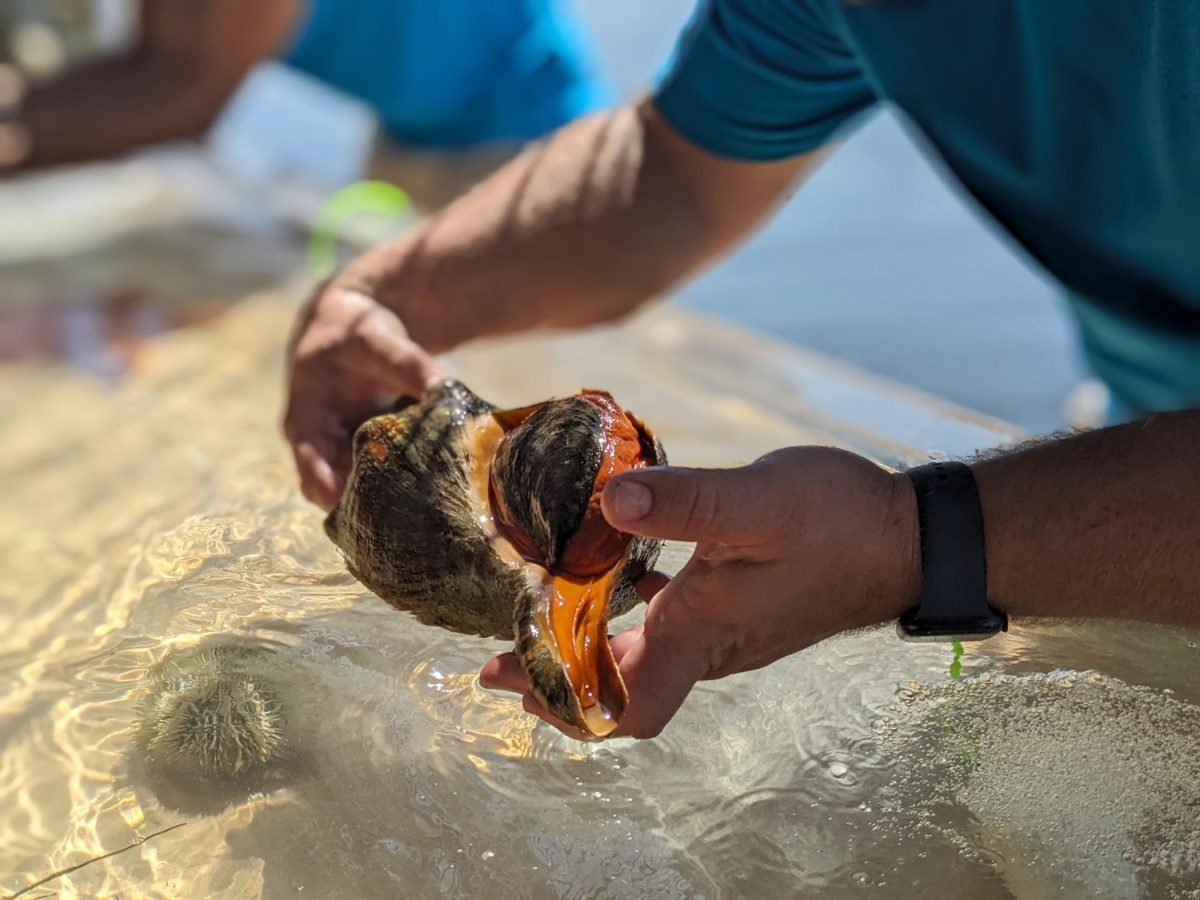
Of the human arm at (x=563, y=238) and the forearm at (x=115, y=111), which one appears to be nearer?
the human arm at (x=563, y=238)

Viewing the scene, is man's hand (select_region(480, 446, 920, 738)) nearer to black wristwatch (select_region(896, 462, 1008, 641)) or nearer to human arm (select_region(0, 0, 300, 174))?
black wristwatch (select_region(896, 462, 1008, 641))

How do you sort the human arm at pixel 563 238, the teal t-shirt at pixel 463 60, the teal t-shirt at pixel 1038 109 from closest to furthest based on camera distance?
the teal t-shirt at pixel 1038 109 < the human arm at pixel 563 238 < the teal t-shirt at pixel 463 60

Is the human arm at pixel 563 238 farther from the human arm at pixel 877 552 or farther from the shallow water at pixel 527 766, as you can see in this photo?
the human arm at pixel 877 552

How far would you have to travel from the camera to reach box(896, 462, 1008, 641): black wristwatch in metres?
1.21

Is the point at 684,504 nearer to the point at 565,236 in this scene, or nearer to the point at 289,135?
the point at 565,236

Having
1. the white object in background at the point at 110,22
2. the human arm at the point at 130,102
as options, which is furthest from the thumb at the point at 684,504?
the white object in background at the point at 110,22

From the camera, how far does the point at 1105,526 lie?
1.22m

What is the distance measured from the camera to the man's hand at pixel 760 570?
1.12m

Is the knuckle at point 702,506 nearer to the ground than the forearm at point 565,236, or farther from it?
farther from it

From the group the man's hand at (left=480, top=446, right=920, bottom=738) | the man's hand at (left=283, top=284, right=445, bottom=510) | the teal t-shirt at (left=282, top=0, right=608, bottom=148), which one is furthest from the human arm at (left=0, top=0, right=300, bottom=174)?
the man's hand at (left=480, top=446, right=920, bottom=738)

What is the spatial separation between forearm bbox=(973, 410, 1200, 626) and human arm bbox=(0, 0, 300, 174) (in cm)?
292

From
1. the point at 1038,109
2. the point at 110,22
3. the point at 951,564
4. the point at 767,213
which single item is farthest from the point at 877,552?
the point at 110,22

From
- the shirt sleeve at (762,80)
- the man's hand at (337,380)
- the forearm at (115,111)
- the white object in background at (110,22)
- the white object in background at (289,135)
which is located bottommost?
the white object in background at (289,135)

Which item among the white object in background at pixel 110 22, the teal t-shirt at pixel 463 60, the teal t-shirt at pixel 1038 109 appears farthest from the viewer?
the white object in background at pixel 110 22
